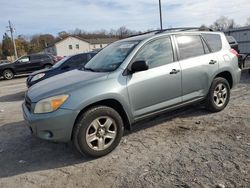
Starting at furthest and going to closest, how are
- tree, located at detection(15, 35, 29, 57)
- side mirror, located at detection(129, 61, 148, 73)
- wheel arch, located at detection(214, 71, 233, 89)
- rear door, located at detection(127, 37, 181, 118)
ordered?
tree, located at detection(15, 35, 29, 57), wheel arch, located at detection(214, 71, 233, 89), rear door, located at detection(127, 37, 181, 118), side mirror, located at detection(129, 61, 148, 73)

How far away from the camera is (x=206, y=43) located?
571cm

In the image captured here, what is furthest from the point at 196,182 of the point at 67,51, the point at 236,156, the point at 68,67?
the point at 67,51

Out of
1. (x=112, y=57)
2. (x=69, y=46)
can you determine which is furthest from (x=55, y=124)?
(x=69, y=46)

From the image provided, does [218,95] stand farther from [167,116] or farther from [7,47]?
[7,47]

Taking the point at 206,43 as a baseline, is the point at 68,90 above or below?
below

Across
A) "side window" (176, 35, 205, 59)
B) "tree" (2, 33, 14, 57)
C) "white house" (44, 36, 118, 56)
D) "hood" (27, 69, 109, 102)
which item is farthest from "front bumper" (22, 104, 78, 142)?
"tree" (2, 33, 14, 57)

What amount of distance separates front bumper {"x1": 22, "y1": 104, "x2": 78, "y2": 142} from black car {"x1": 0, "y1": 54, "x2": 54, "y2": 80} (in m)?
16.7

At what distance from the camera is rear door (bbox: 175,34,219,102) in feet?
17.1

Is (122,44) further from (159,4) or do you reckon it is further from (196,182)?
(159,4)

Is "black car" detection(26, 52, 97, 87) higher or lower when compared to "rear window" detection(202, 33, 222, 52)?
lower

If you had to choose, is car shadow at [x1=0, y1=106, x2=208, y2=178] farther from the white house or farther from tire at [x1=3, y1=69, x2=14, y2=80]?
the white house

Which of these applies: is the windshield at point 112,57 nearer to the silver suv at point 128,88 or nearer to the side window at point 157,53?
the silver suv at point 128,88

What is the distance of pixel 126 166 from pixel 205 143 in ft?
4.45

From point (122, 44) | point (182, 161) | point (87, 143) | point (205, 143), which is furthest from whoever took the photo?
point (122, 44)
